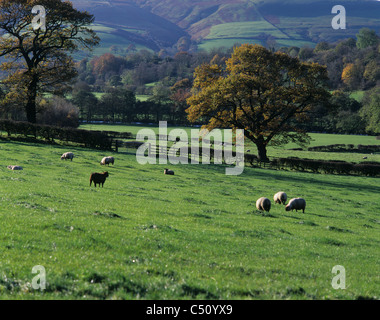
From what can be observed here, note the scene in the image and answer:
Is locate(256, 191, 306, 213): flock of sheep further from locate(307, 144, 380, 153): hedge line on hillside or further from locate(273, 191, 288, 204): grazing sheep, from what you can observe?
locate(307, 144, 380, 153): hedge line on hillside

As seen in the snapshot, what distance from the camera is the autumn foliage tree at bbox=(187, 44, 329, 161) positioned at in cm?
4738

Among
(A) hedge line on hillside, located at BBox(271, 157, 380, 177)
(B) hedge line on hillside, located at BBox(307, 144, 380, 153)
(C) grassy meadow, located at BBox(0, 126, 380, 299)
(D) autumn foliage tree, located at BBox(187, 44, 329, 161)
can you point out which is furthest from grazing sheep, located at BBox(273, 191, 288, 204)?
(B) hedge line on hillside, located at BBox(307, 144, 380, 153)

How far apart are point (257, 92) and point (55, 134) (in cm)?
2959

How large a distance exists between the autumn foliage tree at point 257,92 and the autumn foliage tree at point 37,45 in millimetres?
18672

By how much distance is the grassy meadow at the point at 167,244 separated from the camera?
24.4 feet

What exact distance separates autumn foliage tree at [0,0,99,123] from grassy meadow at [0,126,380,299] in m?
27.4

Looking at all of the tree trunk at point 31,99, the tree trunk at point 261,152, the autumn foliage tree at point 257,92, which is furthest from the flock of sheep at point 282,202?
the tree trunk at point 31,99

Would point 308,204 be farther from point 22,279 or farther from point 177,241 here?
point 22,279

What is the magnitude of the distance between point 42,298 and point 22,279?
0.97m

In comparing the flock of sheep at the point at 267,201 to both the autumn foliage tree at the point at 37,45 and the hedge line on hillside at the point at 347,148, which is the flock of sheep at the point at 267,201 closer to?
the autumn foliage tree at the point at 37,45

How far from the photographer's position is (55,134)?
46.5 m

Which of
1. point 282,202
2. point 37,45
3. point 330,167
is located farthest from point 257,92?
point 37,45
